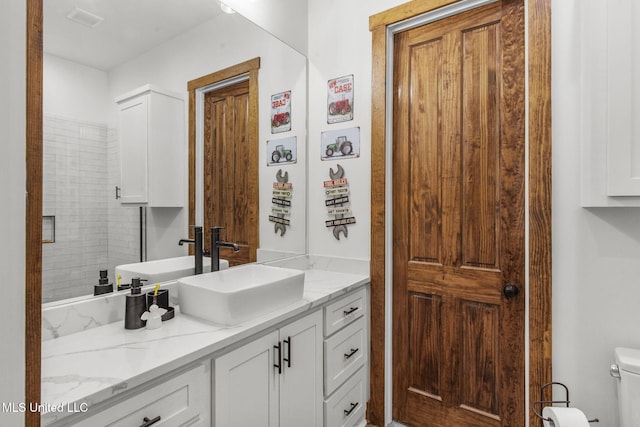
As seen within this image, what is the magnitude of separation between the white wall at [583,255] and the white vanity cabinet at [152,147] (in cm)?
165

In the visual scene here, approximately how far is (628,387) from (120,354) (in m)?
1.67

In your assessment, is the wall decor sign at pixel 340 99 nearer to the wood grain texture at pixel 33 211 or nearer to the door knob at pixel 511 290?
the door knob at pixel 511 290

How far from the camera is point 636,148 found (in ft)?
3.95

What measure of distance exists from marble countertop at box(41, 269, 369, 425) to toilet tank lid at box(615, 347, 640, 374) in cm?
119

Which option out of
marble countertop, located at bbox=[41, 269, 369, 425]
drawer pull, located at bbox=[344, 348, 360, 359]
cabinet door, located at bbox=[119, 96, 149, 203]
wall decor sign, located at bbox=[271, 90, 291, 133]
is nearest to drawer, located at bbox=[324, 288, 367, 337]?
drawer pull, located at bbox=[344, 348, 360, 359]

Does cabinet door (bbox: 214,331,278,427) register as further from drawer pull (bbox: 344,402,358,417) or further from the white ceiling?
the white ceiling

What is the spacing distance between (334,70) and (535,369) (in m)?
1.87

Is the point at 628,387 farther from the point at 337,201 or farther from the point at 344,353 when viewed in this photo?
the point at 337,201

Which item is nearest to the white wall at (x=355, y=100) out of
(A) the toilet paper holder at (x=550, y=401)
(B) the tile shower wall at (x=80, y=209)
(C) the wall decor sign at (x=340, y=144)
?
(C) the wall decor sign at (x=340, y=144)

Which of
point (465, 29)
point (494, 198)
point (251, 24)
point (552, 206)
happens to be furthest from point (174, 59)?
point (552, 206)

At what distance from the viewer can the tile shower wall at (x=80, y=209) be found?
1.14 metres

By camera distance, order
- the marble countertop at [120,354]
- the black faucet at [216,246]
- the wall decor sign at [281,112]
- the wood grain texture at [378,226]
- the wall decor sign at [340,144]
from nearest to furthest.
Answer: the marble countertop at [120,354] → the black faucet at [216,246] → the wood grain texture at [378,226] → the wall decor sign at [340,144] → the wall decor sign at [281,112]

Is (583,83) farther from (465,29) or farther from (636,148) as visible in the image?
(465,29)

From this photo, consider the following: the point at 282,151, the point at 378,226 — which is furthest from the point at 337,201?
the point at 282,151
